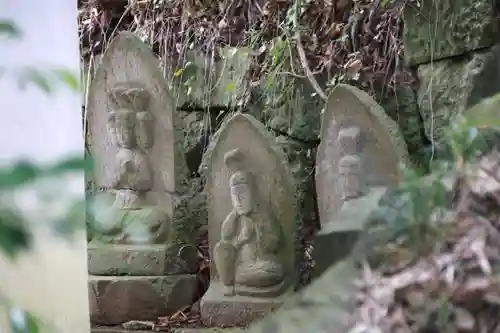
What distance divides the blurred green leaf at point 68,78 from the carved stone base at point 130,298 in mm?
1805

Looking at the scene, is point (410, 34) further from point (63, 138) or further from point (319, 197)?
point (63, 138)

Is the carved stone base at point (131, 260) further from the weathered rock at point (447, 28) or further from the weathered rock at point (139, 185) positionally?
the weathered rock at point (447, 28)

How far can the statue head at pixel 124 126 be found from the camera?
7.37 feet

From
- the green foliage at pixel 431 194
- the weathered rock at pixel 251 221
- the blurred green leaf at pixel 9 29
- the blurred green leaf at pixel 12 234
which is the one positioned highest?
the blurred green leaf at pixel 9 29

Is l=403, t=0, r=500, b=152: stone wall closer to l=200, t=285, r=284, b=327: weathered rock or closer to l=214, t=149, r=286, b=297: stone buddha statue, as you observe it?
l=214, t=149, r=286, b=297: stone buddha statue

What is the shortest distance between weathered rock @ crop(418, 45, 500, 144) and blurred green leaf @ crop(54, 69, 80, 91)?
1553mm

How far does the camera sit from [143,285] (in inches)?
84.4

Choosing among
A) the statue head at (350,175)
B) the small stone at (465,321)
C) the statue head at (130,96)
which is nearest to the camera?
the small stone at (465,321)

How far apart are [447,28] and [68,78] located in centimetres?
185

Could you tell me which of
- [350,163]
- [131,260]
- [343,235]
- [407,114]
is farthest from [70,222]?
[407,114]

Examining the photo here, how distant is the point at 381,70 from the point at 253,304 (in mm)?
1129

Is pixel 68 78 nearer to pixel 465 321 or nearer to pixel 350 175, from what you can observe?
pixel 465 321

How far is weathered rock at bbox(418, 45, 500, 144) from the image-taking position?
1.88 m

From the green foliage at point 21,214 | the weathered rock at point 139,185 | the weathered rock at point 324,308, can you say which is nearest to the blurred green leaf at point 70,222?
the green foliage at point 21,214
